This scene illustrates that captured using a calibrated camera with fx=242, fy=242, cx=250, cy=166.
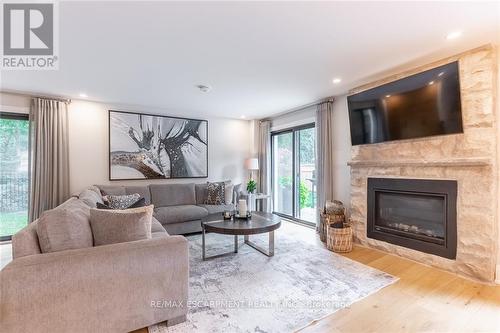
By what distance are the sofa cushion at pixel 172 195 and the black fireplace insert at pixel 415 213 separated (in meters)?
3.13

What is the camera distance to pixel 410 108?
2850 mm

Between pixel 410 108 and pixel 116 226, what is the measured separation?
327cm

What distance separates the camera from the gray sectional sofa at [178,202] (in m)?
3.90

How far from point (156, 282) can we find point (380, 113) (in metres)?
3.15

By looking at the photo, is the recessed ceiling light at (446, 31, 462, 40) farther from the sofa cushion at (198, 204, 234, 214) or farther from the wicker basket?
the sofa cushion at (198, 204, 234, 214)

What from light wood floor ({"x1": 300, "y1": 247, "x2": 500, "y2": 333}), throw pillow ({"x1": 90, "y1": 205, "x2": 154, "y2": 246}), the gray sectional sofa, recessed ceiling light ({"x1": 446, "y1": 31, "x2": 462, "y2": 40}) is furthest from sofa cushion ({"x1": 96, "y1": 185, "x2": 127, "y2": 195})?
recessed ceiling light ({"x1": 446, "y1": 31, "x2": 462, "y2": 40})

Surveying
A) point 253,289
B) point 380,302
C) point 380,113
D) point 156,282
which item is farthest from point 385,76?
point 156,282

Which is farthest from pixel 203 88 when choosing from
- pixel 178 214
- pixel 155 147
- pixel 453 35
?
pixel 453 35

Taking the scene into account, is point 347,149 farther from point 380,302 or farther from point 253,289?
point 253,289

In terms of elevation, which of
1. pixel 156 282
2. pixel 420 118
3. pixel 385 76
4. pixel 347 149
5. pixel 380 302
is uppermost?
pixel 385 76

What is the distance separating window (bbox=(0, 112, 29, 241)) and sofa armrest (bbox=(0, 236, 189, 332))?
3281 mm

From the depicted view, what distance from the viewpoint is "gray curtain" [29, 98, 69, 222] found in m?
3.67

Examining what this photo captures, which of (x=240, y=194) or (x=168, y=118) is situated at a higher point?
(x=168, y=118)

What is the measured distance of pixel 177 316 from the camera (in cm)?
180
